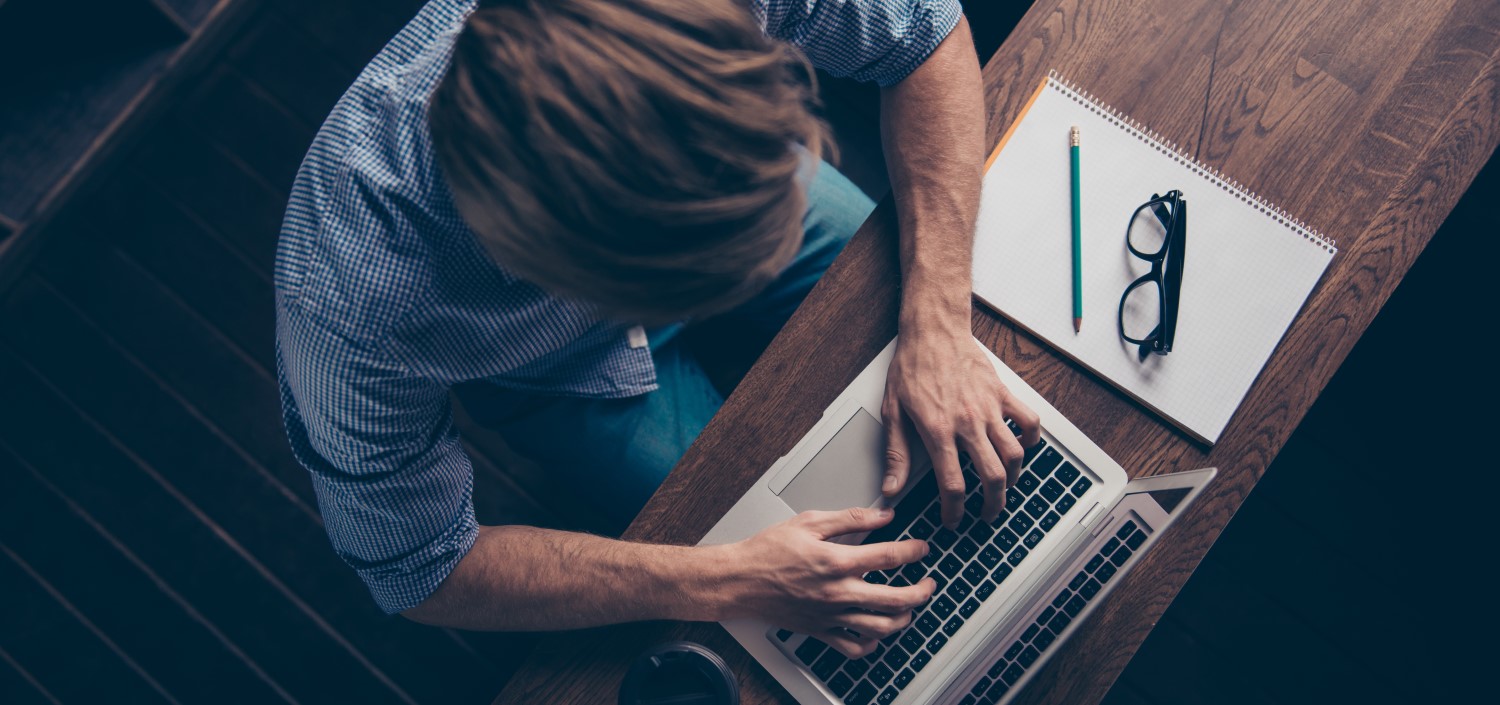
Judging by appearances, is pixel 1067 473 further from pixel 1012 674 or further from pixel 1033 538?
pixel 1012 674

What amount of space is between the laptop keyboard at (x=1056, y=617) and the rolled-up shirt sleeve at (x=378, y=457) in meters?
0.62

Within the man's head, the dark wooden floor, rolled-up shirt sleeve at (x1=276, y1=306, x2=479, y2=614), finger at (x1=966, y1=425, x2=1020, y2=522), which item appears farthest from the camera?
the dark wooden floor

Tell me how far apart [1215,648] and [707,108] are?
1.56 m

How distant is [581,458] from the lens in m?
1.14

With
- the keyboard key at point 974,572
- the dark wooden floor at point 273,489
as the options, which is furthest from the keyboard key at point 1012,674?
the dark wooden floor at point 273,489

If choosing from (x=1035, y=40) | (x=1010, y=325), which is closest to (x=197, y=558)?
(x=1010, y=325)

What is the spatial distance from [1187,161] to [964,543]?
54cm

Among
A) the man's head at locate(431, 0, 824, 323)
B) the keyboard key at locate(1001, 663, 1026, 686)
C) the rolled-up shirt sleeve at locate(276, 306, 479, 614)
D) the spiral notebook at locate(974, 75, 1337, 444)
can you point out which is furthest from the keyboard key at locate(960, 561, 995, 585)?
the rolled-up shirt sleeve at locate(276, 306, 479, 614)

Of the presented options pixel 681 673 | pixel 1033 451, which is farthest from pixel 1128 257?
pixel 681 673

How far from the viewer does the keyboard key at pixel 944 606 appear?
0.90 meters

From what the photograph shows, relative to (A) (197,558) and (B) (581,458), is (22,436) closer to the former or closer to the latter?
(A) (197,558)

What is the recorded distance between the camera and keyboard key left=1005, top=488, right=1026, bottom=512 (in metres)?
0.92

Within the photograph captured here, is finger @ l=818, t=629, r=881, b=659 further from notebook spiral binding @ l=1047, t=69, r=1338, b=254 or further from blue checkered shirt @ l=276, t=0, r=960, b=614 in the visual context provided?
notebook spiral binding @ l=1047, t=69, r=1338, b=254

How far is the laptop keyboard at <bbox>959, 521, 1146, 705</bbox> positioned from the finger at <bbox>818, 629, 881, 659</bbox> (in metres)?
0.13
